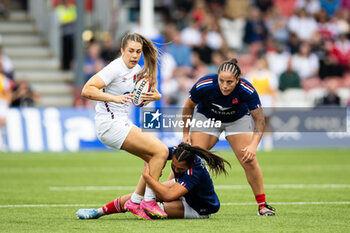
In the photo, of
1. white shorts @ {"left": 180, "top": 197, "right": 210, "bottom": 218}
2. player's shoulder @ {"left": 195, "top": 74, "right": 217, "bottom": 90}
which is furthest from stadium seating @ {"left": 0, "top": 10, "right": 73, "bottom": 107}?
white shorts @ {"left": 180, "top": 197, "right": 210, "bottom": 218}

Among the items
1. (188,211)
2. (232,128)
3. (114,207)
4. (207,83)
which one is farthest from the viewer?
(232,128)

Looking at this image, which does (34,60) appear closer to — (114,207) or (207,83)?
(207,83)

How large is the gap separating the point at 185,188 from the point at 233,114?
4.50 feet

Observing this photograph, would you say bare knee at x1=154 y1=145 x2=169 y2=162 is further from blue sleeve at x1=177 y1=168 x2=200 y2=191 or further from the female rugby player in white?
blue sleeve at x1=177 y1=168 x2=200 y2=191

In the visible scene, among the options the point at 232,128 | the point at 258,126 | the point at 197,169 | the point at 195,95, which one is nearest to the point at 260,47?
the point at 232,128

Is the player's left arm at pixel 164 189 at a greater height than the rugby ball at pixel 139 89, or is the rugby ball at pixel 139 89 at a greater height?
the rugby ball at pixel 139 89

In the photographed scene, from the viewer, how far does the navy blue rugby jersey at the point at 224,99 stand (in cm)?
869

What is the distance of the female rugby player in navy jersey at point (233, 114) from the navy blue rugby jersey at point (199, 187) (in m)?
0.67

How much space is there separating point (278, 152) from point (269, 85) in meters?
1.84

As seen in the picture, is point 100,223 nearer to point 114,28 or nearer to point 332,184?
point 332,184

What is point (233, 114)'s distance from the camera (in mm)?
8938

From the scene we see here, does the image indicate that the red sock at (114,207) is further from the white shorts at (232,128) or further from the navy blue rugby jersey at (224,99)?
the navy blue rugby jersey at (224,99)

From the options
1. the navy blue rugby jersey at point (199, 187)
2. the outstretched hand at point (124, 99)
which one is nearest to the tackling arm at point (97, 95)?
the outstretched hand at point (124, 99)

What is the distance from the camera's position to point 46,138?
61.7 feet
